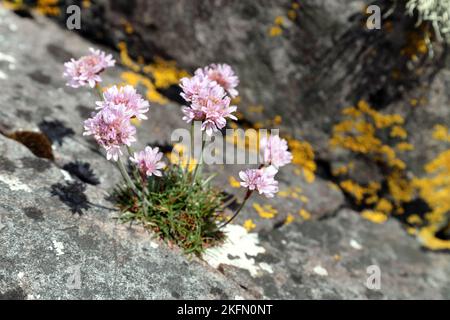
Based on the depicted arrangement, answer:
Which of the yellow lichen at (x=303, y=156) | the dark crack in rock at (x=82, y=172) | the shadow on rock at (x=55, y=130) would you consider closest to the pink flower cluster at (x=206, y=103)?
the dark crack in rock at (x=82, y=172)

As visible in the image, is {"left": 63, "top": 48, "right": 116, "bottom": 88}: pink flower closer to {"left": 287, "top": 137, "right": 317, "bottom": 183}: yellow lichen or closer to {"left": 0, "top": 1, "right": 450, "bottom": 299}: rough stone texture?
{"left": 0, "top": 1, "right": 450, "bottom": 299}: rough stone texture

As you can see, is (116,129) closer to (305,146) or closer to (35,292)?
(35,292)

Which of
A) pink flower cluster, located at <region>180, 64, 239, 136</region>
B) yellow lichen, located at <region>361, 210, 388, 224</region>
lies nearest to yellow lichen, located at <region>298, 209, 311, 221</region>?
yellow lichen, located at <region>361, 210, 388, 224</region>

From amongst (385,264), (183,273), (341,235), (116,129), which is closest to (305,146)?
(341,235)

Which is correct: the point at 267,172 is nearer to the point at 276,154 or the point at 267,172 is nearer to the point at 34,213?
the point at 276,154

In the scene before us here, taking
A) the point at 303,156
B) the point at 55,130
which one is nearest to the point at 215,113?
the point at 55,130

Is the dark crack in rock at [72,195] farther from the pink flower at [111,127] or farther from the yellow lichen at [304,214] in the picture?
the yellow lichen at [304,214]
